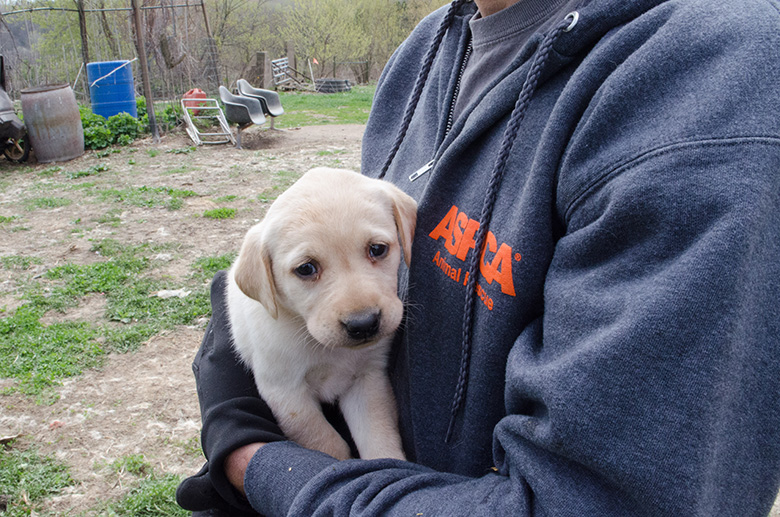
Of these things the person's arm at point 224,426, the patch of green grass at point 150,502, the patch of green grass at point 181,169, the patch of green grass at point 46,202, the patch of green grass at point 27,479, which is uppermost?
the person's arm at point 224,426

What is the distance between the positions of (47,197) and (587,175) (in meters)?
8.84

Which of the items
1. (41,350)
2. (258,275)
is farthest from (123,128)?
(258,275)

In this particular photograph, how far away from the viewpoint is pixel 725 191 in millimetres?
884

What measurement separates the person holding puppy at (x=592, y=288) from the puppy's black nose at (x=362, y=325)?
0.38 ft

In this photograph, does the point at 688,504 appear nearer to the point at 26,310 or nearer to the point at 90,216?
the point at 26,310

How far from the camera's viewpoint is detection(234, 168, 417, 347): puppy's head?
1719 millimetres

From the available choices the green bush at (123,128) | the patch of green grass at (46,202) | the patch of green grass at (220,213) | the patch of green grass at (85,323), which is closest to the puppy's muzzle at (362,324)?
the patch of green grass at (85,323)

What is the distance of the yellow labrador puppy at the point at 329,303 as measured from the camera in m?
1.74

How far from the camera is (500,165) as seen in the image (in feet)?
4.28

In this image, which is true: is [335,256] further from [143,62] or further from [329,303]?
[143,62]

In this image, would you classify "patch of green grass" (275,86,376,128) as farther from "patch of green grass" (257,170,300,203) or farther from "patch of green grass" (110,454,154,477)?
"patch of green grass" (110,454,154,477)

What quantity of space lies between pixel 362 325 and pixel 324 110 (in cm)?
1878

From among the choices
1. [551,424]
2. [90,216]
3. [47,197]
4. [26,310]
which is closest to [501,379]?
[551,424]

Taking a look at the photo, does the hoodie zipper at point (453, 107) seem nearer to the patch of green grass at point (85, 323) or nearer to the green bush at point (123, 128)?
the patch of green grass at point (85, 323)
